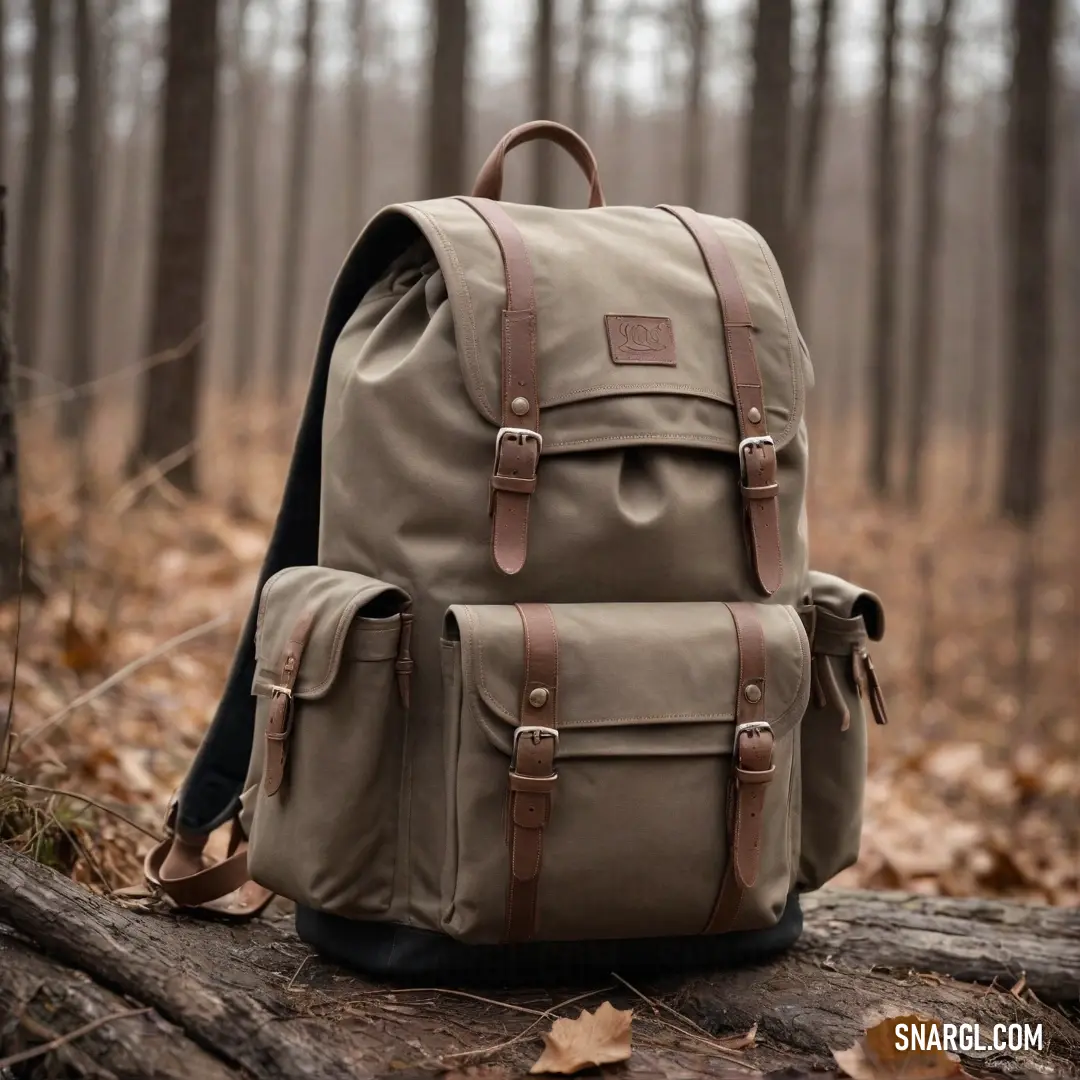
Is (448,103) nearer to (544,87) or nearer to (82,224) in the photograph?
(544,87)

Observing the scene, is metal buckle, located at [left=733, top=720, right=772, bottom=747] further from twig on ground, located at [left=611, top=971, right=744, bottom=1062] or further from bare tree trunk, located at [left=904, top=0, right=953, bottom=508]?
bare tree trunk, located at [left=904, top=0, right=953, bottom=508]

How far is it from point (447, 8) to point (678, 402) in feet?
22.2

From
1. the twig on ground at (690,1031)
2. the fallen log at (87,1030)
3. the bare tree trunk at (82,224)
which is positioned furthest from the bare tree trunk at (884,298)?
the fallen log at (87,1030)

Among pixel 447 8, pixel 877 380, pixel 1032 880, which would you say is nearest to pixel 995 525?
A: pixel 877 380

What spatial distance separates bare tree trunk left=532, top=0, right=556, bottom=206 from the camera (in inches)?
382

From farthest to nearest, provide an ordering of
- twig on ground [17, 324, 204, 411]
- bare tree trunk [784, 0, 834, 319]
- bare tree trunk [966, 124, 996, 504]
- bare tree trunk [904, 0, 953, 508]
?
bare tree trunk [966, 124, 996, 504], bare tree trunk [904, 0, 953, 508], bare tree trunk [784, 0, 834, 319], twig on ground [17, 324, 204, 411]

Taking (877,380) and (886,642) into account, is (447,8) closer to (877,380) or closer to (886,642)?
(886,642)

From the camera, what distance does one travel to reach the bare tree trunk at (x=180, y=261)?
22.5 feet

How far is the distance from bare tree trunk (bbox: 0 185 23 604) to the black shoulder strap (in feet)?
1.57

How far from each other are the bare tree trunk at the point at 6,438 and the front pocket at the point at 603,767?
3.84 feet

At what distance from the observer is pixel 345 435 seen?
6.39 ft

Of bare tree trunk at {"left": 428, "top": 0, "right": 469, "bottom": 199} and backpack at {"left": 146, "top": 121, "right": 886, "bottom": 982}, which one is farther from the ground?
bare tree trunk at {"left": 428, "top": 0, "right": 469, "bottom": 199}

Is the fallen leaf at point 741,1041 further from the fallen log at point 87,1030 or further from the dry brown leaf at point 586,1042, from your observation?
the fallen log at point 87,1030

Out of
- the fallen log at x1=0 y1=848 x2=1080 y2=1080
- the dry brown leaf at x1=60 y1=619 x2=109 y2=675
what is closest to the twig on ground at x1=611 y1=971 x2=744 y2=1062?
the fallen log at x1=0 y1=848 x2=1080 y2=1080
